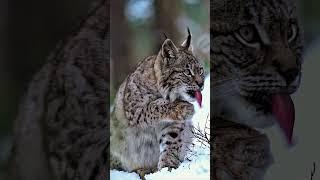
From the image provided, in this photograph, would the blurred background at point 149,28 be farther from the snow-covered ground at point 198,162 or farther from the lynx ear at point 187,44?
the snow-covered ground at point 198,162

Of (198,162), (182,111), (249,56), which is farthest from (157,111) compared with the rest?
(249,56)

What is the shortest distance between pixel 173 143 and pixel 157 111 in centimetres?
20

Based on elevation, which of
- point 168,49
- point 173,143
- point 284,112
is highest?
point 168,49

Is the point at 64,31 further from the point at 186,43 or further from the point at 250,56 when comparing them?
the point at 250,56

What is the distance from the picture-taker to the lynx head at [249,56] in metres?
3.30

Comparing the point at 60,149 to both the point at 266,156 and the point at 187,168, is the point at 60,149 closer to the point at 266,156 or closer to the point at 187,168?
the point at 187,168

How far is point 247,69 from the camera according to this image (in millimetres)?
3320

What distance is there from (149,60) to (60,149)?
713 millimetres

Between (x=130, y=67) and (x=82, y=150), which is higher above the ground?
(x=130, y=67)

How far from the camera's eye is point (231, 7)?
10.9 feet

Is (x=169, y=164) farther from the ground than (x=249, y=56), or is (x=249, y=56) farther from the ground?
(x=249, y=56)

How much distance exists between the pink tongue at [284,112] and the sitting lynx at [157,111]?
1.49ft

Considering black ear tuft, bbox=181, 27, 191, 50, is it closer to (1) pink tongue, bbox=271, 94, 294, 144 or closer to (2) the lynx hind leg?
(2) the lynx hind leg

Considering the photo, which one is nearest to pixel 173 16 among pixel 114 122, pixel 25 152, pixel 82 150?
pixel 114 122
